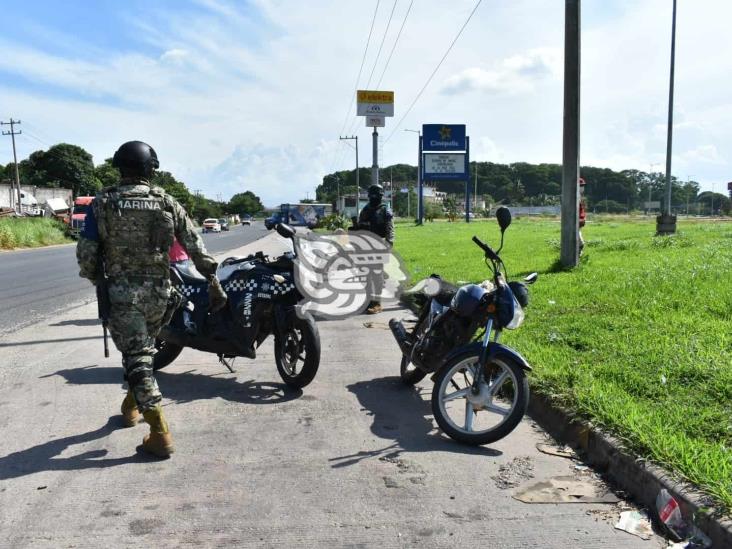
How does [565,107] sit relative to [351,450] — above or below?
above

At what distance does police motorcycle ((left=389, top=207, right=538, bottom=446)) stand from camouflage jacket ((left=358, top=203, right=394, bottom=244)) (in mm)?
4791

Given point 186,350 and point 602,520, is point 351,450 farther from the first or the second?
point 186,350

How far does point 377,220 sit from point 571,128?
4.03m

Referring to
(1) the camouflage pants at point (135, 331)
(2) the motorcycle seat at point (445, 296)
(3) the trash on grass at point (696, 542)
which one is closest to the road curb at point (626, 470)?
(3) the trash on grass at point (696, 542)

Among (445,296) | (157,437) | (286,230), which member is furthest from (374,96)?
(157,437)

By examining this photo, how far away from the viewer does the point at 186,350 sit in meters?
6.65

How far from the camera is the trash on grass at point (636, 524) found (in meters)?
2.97

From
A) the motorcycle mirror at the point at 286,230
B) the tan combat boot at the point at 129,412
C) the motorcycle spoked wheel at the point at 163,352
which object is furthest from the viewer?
the motorcycle spoked wheel at the point at 163,352

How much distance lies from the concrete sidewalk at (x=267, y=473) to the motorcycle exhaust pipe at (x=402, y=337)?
1.25ft

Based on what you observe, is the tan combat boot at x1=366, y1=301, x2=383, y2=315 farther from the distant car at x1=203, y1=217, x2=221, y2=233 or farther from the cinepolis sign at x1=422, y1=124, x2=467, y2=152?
the distant car at x1=203, y1=217, x2=221, y2=233

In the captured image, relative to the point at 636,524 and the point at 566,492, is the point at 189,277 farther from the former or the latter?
the point at 636,524

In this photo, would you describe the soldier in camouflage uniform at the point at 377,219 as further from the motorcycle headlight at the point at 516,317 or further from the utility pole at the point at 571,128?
the motorcycle headlight at the point at 516,317

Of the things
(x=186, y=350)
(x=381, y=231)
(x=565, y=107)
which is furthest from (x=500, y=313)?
(x=565, y=107)

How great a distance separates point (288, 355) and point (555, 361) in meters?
2.22
